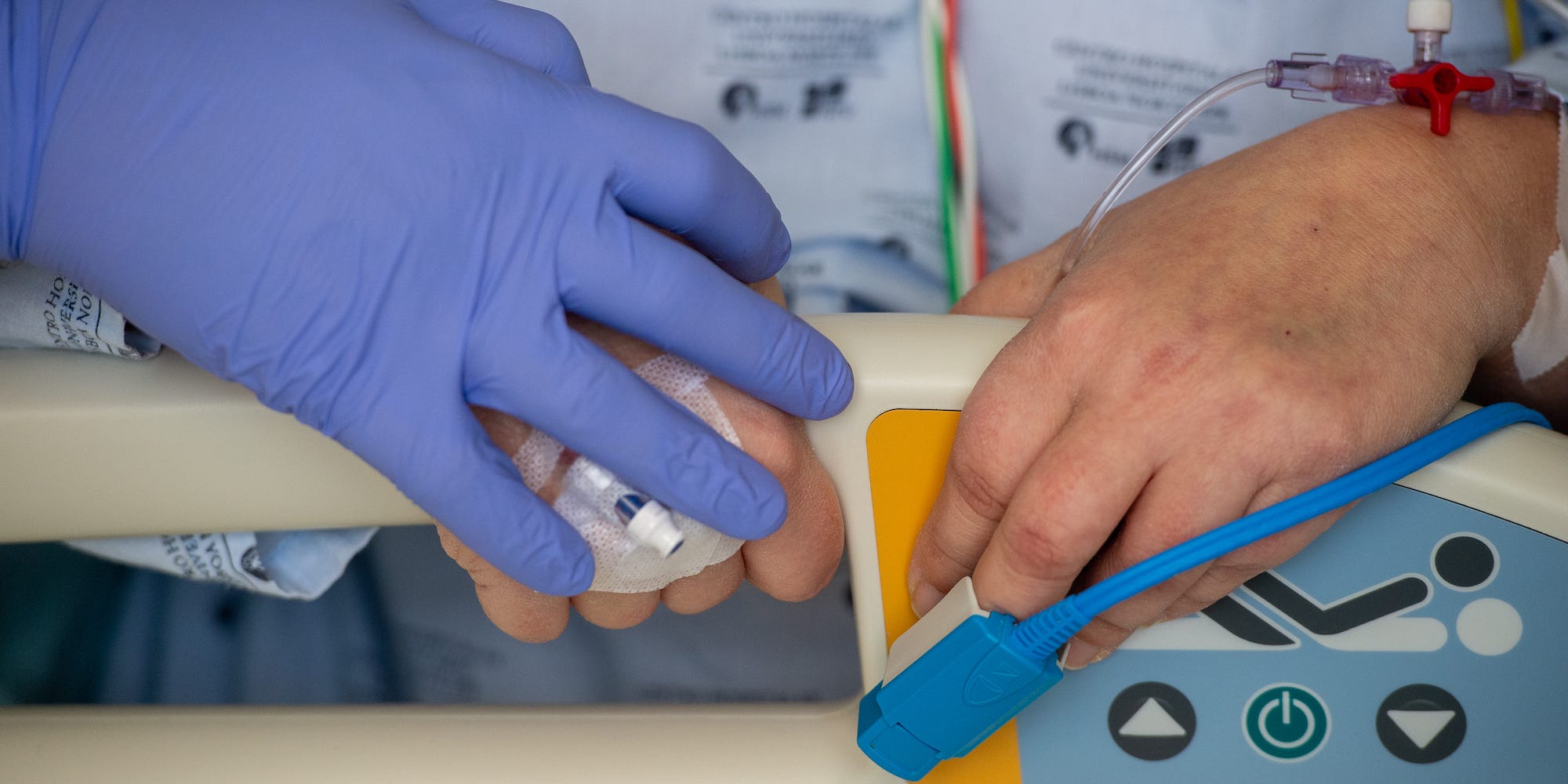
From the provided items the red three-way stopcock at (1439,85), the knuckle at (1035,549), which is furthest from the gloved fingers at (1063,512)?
the red three-way stopcock at (1439,85)

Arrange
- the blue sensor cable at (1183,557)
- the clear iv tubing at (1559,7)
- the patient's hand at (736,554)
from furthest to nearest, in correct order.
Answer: the clear iv tubing at (1559,7)
the patient's hand at (736,554)
the blue sensor cable at (1183,557)

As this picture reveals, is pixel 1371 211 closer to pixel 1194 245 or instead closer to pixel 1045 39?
pixel 1194 245

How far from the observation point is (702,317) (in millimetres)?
562

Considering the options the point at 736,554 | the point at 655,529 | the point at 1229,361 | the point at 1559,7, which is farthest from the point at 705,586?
the point at 1559,7

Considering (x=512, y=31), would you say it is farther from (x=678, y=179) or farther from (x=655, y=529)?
(x=655, y=529)

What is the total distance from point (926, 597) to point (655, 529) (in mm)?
181

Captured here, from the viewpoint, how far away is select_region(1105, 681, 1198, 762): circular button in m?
0.60

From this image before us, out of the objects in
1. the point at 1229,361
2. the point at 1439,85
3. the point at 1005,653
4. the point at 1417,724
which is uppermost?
the point at 1439,85

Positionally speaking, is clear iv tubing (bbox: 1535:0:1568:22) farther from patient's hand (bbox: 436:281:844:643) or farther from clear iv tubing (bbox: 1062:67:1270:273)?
patient's hand (bbox: 436:281:844:643)

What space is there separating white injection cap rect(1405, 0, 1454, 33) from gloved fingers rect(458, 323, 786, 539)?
523mm

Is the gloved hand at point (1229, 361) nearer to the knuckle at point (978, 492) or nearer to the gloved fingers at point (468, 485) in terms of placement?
the knuckle at point (978, 492)

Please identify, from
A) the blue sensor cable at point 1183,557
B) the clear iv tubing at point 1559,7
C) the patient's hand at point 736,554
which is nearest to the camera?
the blue sensor cable at point 1183,557

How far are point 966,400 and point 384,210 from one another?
349mm

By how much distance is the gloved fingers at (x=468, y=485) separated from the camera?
53 centimetres
